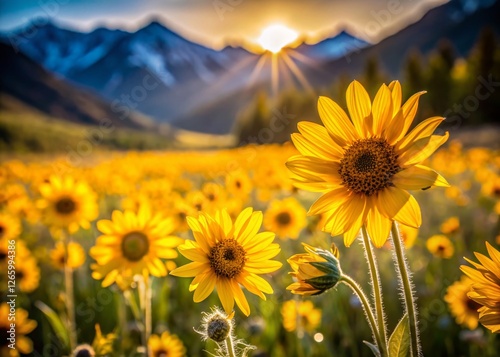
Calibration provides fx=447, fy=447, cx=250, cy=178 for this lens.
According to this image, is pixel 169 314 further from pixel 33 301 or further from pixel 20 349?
pixel 33 301

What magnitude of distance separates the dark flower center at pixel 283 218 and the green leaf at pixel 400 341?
335 cm

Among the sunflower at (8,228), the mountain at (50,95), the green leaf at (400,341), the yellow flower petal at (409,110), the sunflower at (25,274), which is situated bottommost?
the green leaf at (400,341)

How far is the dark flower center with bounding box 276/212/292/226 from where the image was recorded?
4.72 meters

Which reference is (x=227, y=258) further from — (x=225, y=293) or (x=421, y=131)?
(x=421, y=131)

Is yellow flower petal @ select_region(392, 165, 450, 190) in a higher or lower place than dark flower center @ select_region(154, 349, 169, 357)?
higher

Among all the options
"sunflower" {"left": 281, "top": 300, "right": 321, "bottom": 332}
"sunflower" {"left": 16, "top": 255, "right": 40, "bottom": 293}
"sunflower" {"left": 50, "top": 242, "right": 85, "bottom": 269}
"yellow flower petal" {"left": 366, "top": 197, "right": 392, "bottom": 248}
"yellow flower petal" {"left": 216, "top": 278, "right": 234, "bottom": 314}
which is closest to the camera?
"yellow flower petal" {"left": 366, "top": 197, "right": 392, "bottom": 248}

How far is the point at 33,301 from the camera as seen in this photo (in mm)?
4824

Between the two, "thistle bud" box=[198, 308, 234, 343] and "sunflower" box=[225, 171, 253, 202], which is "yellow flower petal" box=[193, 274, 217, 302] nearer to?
"thistle bud" box=[198, 308, 234, 343]

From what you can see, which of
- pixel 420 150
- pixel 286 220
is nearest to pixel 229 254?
pixel 420 150

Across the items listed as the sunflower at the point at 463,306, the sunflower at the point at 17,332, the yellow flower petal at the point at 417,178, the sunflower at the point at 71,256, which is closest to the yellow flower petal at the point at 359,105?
the yellow flower petal at the point at 417,178

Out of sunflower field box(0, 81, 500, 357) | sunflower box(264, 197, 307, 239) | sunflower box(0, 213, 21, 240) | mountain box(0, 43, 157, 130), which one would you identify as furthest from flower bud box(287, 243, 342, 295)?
mountain box(0, 43, 157, 130)

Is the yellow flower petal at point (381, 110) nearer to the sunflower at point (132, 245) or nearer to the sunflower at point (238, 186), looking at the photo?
the sunflower at point (132, 245)

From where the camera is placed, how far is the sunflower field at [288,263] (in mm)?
1465

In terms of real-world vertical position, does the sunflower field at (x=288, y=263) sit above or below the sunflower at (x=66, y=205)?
below
